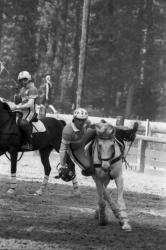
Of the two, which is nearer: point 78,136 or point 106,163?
point 106,163

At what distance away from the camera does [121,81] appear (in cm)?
6006

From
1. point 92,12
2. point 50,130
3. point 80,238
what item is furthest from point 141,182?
point 92,12

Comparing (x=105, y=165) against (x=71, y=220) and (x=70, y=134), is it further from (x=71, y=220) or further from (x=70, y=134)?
(x=70, y=134)

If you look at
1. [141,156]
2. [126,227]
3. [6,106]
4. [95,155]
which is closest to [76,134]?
[95,155]

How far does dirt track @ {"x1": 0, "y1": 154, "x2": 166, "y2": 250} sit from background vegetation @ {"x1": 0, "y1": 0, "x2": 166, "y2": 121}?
4055 centimetres

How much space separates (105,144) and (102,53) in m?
51.9

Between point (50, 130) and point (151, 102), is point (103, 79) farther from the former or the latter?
point (50, 130)

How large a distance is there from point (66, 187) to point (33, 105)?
278 cm

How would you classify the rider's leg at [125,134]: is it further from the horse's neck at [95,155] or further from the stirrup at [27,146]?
the stirrup at [27,146]

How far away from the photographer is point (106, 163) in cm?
1023

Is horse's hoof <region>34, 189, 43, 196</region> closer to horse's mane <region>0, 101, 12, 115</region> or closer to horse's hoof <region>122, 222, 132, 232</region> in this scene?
horse's mane <region>0, 101, 12, 115</region>

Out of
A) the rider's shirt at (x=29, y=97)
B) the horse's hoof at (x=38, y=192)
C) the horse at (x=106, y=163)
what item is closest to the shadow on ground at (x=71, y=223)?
the horse's hoof at (x=38, y=192)

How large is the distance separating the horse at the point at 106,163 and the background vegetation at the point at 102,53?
45627mm

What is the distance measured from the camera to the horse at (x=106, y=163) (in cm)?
1038
